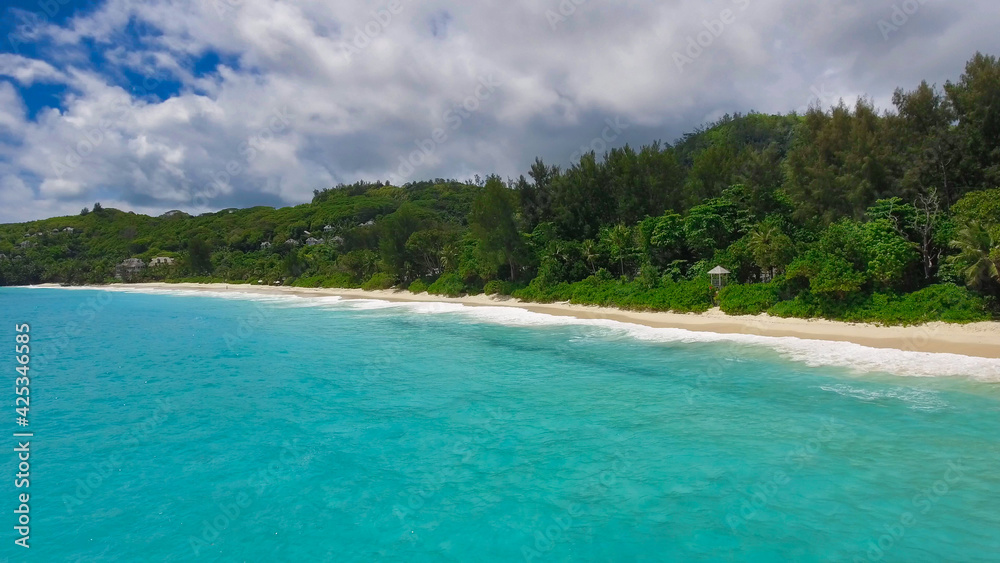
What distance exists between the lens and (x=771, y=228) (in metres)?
27.1

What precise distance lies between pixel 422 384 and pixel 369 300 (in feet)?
128

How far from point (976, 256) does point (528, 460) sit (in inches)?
731

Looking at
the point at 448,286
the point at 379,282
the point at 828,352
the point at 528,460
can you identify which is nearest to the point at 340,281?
the point at 379,282

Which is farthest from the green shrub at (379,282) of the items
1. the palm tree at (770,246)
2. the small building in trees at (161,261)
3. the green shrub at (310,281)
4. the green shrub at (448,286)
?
the small building in trees at (161,261)

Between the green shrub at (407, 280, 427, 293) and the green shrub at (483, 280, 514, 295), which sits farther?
the green shrub at (407, 280, 427, 293)

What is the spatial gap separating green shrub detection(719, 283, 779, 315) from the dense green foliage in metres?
0.07

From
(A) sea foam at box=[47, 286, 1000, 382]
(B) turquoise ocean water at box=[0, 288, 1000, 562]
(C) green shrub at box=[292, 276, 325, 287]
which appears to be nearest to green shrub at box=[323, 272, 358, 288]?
(C) green shrub at box=[292, 276, 325, 287]

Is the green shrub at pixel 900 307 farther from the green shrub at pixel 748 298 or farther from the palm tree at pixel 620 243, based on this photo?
the palm tree at pixel 620 243

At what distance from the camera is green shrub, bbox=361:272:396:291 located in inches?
2331

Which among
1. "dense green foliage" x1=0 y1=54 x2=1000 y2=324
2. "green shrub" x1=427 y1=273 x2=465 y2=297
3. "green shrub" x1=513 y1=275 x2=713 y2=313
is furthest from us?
"green shrub" x1=427 y1=273 x2=465 y2=297

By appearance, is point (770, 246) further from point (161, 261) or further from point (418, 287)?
point (161, 261)

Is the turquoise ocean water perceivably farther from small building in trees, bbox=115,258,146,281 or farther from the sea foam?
small building in trees, bbox=115,258,146,281

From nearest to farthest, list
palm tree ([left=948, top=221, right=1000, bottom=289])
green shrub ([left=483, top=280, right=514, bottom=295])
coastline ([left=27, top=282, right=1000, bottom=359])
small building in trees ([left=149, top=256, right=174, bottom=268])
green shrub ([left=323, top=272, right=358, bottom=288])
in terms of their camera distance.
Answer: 1. coastline ([left=27, top=282, right=1000, bottom=359])
2. palm tree ([left=948, top=221, right=1000, bottom=289])
3. green shrub ([left=483, top=280, right=514, bottom=295])
4. green shrub ([left=323, top=272, right=358, bottom=288])
5. small building in trees ([left=149, top=256, right=174, bottom=268])

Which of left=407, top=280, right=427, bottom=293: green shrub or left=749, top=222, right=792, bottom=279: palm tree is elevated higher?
left=749, top=222, right=792, bottom=279: palm tree
